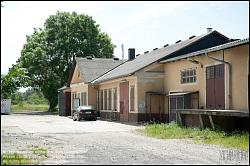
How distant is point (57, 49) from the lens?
200ft

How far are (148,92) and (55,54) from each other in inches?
1322

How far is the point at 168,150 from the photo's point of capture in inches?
568

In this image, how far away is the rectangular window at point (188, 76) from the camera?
84.0 ft

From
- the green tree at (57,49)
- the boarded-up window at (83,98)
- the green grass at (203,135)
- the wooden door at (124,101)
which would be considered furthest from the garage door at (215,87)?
the green tree at (57,49)

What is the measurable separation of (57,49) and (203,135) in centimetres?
4455

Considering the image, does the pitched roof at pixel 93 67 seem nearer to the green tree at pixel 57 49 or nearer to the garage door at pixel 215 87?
the green tree at pixel 57 49

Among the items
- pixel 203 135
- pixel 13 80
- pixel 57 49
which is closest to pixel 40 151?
pixel 13 80

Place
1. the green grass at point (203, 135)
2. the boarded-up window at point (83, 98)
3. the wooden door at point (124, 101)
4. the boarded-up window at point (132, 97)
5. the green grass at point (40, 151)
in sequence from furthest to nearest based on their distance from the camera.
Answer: the boarded-up window at point (83, 98) → the wooden door at point (124, 101) → the boarded-up window at point (132, 97) → the green grass at point (203, 135) → the green grass at point (40, 151)

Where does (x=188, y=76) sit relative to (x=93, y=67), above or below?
below

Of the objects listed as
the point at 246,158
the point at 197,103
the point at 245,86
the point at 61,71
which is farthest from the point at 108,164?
the point at 61,71

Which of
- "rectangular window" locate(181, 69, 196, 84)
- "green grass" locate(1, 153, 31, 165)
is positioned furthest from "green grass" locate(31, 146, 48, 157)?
"rectangular window" locate(181, 69, 196, 84)

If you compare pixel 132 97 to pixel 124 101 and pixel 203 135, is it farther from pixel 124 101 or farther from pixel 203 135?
pixel 203 135

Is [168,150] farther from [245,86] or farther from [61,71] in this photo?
[61,71]

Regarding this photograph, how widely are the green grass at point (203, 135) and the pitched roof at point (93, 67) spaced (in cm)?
2035
